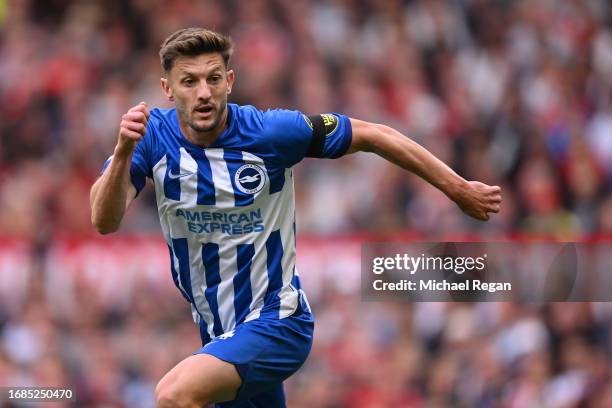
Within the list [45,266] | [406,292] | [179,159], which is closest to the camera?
[179,159]

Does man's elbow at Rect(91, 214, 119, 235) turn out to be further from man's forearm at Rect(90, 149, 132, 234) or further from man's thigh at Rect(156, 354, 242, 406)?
man's thigh at Rect(156, 354, 242, 406)

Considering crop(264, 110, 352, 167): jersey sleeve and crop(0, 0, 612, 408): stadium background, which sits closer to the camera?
crop(264, 110, 352, 167): jersey sleeve

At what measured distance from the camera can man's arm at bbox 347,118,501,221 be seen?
17.9ft

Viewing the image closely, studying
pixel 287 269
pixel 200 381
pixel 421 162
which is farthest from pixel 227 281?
pixel 421 162

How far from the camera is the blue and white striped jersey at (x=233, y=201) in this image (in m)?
5.39

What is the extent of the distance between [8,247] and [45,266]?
0.38 metres

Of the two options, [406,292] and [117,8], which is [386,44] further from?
[406,292]

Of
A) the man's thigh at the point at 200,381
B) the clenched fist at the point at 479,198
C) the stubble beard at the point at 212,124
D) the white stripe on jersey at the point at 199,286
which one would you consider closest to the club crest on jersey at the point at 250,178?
the stubble beard at the point at 212,124

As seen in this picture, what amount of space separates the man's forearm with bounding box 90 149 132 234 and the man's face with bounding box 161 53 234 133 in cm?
36

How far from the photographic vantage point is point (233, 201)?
17.7 feet

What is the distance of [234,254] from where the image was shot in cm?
544

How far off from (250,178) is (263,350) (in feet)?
2.54

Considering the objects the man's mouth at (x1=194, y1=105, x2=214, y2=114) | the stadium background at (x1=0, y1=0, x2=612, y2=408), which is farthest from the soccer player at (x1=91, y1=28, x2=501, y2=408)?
the stadium background at (x1=0, y1=0, x2=612, y2=408)

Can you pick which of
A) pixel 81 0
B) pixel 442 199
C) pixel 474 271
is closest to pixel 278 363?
pixel 474 271
